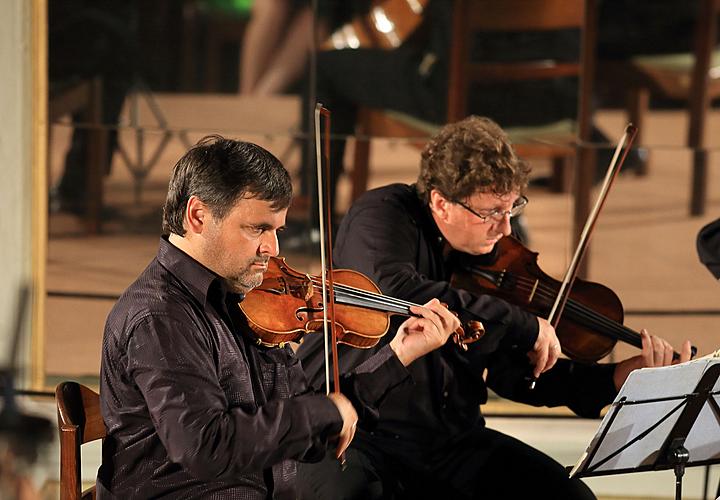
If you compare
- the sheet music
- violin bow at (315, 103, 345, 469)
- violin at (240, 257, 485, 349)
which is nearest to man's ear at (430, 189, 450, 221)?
violin at (240, 257, 485, 349)

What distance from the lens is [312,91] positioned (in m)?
3.78

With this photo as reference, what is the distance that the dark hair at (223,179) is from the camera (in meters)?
1.99

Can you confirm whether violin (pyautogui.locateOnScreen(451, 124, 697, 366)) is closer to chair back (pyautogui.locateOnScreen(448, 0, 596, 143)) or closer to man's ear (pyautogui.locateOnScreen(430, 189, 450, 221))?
man's ear (pyautogui.locateOnScreen(430, 189, 450, 221))

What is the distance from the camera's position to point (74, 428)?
2041mm

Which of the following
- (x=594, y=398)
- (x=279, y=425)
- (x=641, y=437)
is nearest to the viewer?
(x=279, y=425)

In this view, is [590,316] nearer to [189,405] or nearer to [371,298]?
[371,298]

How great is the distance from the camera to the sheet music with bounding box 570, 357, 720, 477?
2.21 meters

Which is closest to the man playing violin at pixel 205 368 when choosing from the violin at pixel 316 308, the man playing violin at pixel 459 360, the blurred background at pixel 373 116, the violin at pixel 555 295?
the violin at pixel 316 308

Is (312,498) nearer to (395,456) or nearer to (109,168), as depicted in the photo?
(395,456)

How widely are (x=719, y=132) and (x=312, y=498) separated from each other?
1919mm

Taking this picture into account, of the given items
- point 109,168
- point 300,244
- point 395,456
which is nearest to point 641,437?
point 395,456

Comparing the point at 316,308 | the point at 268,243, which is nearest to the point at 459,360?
the point at 316,308

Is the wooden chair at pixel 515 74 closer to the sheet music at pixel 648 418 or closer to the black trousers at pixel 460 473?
the black trousers at pixel 460 473

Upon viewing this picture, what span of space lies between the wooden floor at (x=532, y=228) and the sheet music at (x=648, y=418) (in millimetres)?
1351
